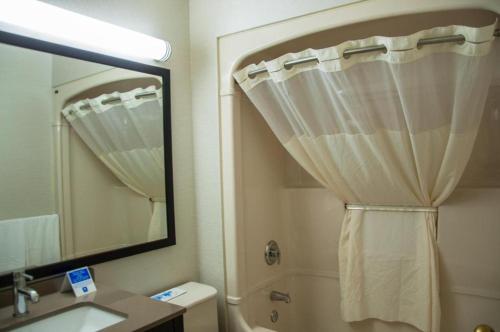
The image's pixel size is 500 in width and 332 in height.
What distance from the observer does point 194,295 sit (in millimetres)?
1768

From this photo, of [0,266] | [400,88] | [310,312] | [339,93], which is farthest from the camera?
[310,312]

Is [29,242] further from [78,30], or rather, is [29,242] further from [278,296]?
[278,296]

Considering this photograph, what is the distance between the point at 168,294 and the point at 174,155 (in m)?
0.72

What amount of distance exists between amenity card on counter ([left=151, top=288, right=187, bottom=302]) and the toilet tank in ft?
0.07

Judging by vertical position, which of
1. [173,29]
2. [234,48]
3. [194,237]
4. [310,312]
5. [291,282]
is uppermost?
[173,29]

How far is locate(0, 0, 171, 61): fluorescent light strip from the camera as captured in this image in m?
1.26

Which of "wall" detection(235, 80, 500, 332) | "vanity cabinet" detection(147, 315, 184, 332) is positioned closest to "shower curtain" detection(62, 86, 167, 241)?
"wall" detection(235, 80, 500, 332)

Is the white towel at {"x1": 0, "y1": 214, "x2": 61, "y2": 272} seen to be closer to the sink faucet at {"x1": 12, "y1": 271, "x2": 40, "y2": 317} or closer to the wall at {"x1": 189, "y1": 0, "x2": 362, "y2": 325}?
the sink faucet at {"x1": 12, "y1": 271, "x2": 40, "y2": 317}

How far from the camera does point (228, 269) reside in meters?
1.93

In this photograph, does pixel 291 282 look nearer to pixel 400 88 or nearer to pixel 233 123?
pixel 233 123

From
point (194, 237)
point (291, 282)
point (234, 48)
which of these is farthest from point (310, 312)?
point (234, 48)

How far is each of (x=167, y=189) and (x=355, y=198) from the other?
3.54 feet

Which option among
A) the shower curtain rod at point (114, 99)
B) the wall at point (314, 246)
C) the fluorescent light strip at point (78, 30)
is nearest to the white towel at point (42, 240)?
the shower curtain rod at point (114, 99)

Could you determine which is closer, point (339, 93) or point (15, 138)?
point (15, 138)
